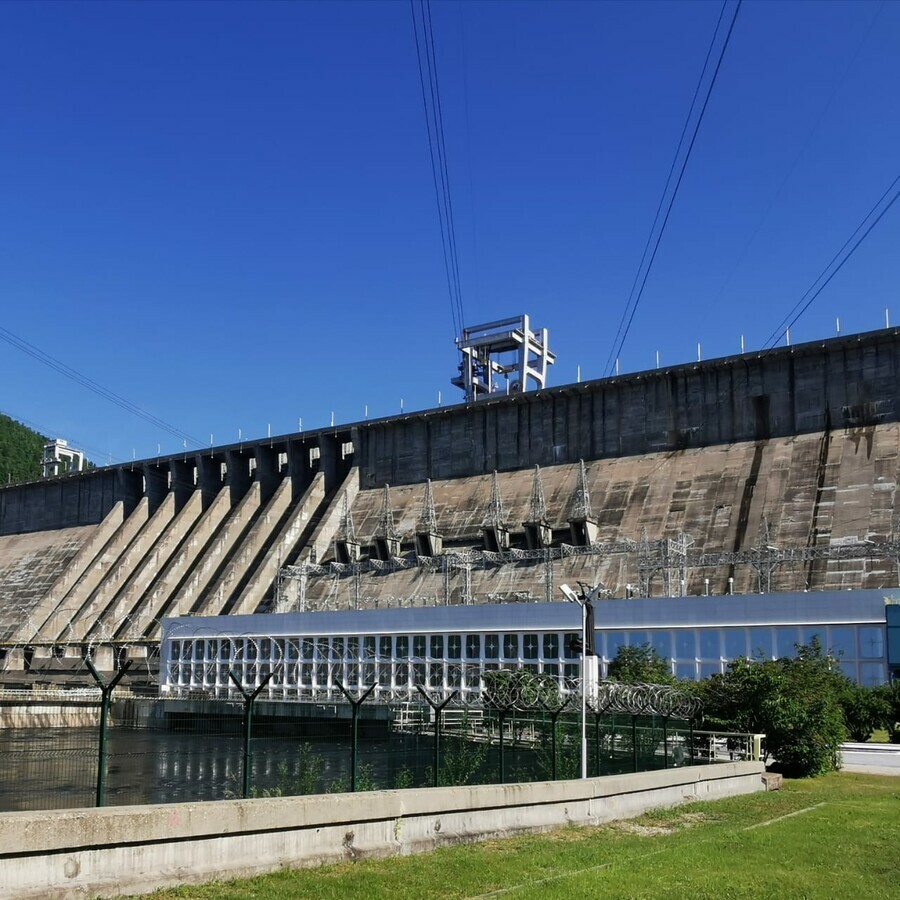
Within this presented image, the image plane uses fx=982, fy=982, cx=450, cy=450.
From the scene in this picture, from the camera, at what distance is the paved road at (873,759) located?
26869 mm

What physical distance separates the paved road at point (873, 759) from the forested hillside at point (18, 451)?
142 m

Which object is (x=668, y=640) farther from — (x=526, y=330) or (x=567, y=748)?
(x=526, y=330)

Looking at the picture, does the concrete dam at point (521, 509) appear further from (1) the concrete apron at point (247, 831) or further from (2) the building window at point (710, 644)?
(1) the concrete apron at point (247, 831)

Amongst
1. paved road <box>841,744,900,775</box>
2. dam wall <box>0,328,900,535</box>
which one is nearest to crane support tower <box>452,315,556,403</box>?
dam wall <box>0,328,900,535</box>

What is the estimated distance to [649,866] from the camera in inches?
498

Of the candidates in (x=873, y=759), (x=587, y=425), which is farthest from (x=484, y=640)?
(x=587, y=425)

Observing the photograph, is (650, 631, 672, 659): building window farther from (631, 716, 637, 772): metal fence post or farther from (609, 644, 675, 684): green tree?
(631, 716, 637, 772): metal fence post

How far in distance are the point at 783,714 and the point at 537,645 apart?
19023 millimetres

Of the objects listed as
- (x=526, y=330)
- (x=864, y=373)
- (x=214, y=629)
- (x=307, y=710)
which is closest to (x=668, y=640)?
(x=307, y=710)

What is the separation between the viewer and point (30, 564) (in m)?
94.3

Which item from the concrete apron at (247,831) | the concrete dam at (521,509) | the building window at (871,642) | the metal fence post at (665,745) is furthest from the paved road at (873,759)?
the concrete dam at (521,509)

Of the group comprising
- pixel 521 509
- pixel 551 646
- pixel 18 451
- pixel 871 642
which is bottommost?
pixel 551 646

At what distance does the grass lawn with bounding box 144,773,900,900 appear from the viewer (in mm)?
10945

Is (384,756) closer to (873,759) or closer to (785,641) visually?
(873,759)
